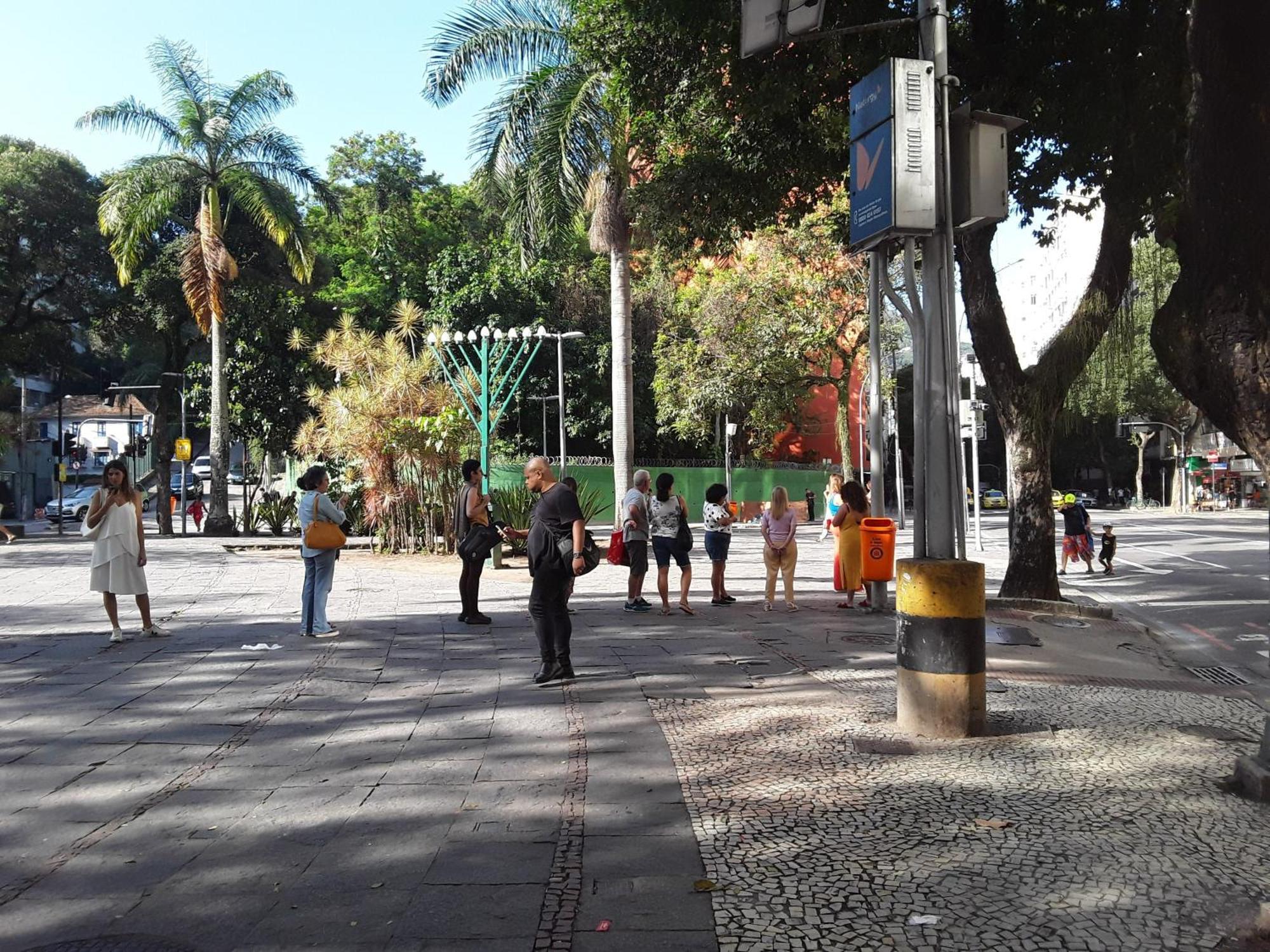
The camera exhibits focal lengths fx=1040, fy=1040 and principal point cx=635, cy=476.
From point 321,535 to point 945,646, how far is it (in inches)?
244

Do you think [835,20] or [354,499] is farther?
[354,499]

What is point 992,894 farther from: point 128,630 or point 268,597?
point 268,597

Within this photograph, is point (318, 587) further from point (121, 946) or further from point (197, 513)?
point (197, 513)

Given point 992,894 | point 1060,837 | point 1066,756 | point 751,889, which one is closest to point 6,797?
point 751,889

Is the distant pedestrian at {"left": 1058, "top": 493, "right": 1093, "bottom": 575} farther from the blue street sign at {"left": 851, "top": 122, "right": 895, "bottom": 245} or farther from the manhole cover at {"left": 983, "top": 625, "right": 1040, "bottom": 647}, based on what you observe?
the blue street sign at {"left": 851, "top": 122, "right": 895, "bottom": 245}

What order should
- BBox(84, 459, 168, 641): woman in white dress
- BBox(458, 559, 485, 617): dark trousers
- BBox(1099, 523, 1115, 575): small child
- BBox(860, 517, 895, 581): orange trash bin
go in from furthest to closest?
1. BBox(1099, 523, 1115, 575): small child
2. BBox(860, 517, 895, 581): orange trash bin
3. BBox(458, 559, 485, 617): dark trousers
4. BBox(84, 459, 168, 641): woman in white dress

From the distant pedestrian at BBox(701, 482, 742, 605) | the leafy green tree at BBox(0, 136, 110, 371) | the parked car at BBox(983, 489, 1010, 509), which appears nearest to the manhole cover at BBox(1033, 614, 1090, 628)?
the distant pedestrian at BBox(701, 482, 742, 605)

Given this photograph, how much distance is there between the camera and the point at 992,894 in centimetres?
357

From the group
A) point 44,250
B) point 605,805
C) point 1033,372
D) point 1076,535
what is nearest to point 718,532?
point 1033,372

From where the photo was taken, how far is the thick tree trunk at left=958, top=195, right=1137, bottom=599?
39.4 ft

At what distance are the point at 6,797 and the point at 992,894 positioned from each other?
174 inches

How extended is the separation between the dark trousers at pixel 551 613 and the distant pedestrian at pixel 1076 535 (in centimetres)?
1395

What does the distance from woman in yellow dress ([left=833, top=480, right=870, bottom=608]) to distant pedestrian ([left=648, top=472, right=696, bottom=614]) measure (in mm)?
1818

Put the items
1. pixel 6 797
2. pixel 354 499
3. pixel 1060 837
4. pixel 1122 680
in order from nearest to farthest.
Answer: pixel 1060 837
pixel 6 797
pixel 1122 680
pixel 354 499
